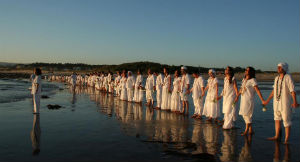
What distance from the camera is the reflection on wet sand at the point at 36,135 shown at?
6227mm

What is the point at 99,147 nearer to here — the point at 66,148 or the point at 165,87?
the point at 66,148

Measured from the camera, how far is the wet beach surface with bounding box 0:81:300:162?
19.4 feet

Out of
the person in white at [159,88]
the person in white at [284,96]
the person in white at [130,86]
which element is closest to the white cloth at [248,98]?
the person in white at [284,96]

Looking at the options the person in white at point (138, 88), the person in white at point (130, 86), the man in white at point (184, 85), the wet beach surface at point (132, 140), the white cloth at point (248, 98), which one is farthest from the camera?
the person in white at point (130, 86)

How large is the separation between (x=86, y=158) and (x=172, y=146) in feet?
6.97

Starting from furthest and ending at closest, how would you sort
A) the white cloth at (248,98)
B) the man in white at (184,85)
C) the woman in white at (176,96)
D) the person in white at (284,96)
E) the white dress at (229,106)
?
the woman in white at (176,96), the man in white at (184,85), the white dress at (229,106), the white cloth at (248,98), the person in white at (284,96)

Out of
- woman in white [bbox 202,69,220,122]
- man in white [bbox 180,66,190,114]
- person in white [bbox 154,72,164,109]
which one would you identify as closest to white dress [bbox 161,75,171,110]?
person in white [bbox 154,72,164,109]

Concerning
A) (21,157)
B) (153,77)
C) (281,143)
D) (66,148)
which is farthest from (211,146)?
(153,77)

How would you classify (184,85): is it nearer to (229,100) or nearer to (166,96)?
(166,96)

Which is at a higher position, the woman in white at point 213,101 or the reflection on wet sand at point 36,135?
the woman in white at point 213,101

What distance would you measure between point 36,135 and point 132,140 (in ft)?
8.89

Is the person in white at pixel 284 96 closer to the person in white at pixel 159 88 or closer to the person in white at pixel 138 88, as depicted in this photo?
the person in white at pixel 159 88

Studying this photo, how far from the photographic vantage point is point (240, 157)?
5945 mm

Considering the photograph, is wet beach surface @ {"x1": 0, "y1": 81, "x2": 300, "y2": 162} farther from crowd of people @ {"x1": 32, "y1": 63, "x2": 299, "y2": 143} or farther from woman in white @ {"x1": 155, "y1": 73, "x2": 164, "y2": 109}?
woman in white @ {"x1": 155, "y1": 73, "x2": 164, "y2": 109}
